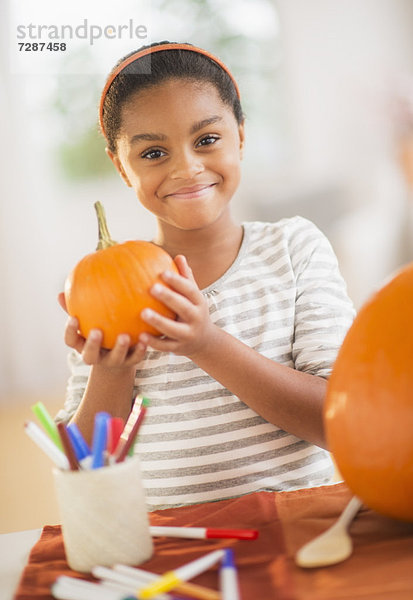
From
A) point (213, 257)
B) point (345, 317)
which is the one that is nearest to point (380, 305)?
point (345, 317)

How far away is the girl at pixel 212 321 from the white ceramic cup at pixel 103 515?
0.96 ft

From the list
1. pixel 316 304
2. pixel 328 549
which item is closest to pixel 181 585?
pixel 328 549

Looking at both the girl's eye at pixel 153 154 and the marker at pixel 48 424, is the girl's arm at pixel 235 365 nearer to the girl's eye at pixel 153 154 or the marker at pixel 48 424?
the marker at pixel 48 424

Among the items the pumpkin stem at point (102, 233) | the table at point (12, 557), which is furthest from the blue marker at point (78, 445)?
the pumpkin stem at point (102, 233)

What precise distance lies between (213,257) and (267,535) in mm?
537

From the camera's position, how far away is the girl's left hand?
66cm

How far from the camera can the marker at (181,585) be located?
46 cm

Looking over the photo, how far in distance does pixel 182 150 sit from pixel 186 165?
0.07 ft

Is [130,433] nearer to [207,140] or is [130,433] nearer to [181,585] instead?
[181,585]

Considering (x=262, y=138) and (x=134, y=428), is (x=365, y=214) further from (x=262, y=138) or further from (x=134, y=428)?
(x=134, y=428)

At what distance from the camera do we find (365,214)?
3598 mm

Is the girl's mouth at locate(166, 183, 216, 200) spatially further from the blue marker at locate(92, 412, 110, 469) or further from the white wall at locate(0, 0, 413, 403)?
the white wall at locate(0, 0, 413, 403)

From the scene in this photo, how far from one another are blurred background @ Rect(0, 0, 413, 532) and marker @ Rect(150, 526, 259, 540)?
103 inches

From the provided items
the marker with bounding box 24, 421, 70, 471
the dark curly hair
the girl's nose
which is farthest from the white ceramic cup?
the dark curly hair
